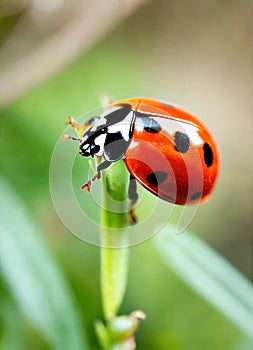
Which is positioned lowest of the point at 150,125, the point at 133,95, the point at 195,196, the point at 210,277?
the point at 210,277

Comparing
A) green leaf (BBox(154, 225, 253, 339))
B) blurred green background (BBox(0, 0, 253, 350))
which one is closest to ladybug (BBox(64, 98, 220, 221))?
green leaf (BBox(154, 225, 253, 339))

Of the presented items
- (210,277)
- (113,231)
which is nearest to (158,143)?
(113,231)

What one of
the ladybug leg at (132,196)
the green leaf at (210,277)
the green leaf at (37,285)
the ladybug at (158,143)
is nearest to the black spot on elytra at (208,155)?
the ladybug at (158,143)

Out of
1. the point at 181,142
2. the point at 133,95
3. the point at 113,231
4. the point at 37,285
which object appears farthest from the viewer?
the point at 133,95

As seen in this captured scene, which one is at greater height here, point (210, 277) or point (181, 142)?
point (181, 142)

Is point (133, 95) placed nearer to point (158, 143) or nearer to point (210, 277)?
point (210, 277)

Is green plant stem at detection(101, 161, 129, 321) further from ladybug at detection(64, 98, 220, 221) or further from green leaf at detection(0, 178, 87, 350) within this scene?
green leaf at detection(0, 178, 87, 350)

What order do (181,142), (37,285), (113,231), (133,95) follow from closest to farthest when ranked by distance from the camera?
(113,231), (181,142), (37,285), (133,95)
